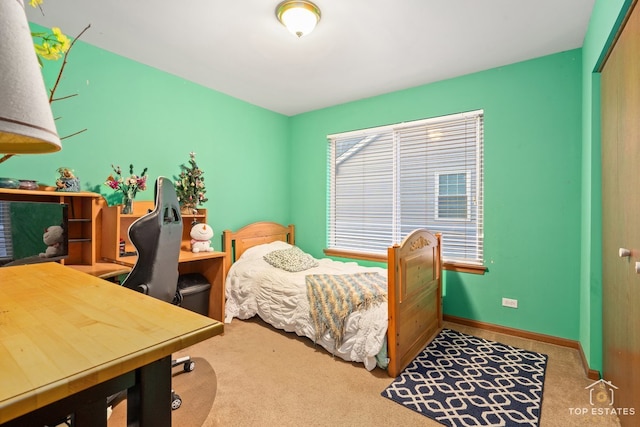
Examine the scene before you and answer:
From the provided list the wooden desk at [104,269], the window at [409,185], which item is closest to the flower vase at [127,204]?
the wooden desk at [104,269]

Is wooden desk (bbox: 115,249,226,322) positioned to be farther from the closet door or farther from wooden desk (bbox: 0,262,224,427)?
the closet door

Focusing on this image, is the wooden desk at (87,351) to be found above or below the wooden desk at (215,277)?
above

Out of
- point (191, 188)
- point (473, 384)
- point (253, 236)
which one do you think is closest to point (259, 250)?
point (253, 236)

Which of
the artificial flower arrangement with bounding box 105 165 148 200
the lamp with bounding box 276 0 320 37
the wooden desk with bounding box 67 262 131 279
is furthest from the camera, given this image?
the artificial flower arrangement with bounding box 105 165 148 200

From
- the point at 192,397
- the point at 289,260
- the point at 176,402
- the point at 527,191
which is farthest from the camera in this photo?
the point at 289,260

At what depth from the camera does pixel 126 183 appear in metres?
2.57

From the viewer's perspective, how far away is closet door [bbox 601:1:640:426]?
1.37 m

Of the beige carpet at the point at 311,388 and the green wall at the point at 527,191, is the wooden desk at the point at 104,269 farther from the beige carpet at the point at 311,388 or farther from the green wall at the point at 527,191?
the green wall at the point at 527,191

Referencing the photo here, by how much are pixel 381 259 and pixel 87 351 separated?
124 inches

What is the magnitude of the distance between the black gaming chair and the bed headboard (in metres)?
1.60

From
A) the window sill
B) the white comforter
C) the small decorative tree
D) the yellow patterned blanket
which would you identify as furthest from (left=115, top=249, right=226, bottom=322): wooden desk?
the window sill

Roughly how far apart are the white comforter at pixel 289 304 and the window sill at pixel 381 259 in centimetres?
17

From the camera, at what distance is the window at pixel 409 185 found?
9.86 ft

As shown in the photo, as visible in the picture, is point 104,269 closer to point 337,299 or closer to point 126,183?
point 126,183
